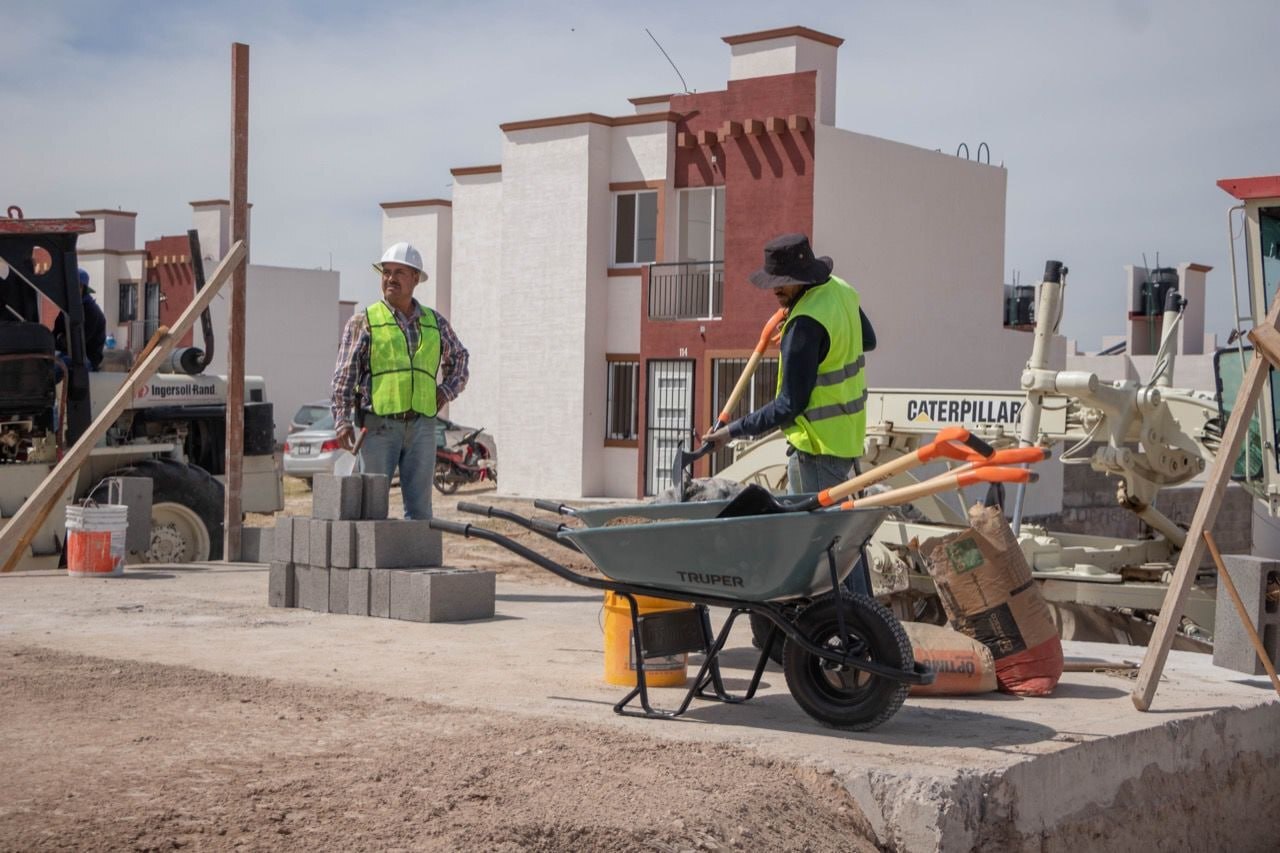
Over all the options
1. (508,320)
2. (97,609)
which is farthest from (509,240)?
(97,609)

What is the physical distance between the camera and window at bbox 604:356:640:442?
28.8 m

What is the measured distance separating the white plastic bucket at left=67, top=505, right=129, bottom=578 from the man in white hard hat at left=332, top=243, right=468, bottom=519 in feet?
6.94

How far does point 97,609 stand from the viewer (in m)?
8.91

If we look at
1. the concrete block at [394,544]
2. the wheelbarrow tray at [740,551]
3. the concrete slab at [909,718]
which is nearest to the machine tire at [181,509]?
the concrete slab at [909,718]

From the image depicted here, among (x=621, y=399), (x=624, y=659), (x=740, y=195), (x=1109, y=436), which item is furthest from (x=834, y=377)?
(x=621, y=399)

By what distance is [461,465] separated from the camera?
29.4m

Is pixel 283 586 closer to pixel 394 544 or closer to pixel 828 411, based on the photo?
pixel 394 544

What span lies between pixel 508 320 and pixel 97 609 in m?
20.9

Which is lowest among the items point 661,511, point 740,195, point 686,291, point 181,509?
point 181,509

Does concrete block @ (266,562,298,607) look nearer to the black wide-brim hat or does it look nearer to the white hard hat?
the white hard hat

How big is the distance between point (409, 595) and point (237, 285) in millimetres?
4038

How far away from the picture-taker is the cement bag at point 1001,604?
6.84m

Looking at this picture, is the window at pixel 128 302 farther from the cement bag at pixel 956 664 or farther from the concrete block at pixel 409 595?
the cement bag at pixel 956 664

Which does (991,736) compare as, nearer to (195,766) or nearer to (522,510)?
(195,766)
